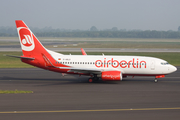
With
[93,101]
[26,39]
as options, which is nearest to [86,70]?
[26,39]

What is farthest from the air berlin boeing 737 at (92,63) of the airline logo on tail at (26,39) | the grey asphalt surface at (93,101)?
the grey asphalt surface at (93,101)

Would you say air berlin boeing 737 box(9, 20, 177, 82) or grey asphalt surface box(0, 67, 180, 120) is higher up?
air berlin boeing 737 box(9, 20, 177, 82)

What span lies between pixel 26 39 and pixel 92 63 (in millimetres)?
9450

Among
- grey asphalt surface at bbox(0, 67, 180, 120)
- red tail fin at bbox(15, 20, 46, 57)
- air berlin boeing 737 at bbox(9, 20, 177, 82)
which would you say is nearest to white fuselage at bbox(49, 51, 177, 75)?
air berlin boeing 737 at bbox(9, 20, 177, 82)

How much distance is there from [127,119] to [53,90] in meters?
11.8

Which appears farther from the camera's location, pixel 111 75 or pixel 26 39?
pixel 26 39

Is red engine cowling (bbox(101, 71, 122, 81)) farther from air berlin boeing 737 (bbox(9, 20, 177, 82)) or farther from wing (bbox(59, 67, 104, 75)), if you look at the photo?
wing (bbox(59, 67, 104, 75))

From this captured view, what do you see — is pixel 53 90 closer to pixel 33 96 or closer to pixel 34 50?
pixel 33 96

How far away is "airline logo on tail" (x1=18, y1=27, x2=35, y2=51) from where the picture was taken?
1278 inches

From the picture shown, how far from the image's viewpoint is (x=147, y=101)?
21000 mm

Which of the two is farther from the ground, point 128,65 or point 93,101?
point 128,65

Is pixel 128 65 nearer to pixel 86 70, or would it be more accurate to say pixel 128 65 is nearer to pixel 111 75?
pixel 111 75

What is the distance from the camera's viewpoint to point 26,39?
107 feet

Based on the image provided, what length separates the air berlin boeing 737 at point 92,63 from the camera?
3142cm
